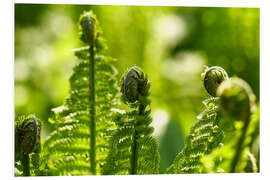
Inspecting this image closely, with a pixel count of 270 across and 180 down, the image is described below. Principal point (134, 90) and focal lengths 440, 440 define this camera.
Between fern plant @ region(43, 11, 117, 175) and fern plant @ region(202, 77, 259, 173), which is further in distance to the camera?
fern plant @ region(43, 11, 117, 175)

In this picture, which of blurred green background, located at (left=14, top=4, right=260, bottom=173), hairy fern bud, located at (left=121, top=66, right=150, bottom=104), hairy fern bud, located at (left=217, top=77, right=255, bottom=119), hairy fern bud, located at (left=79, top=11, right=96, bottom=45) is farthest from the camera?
blurred green background, located at (left=14, top=4, right=260, bottom=173)

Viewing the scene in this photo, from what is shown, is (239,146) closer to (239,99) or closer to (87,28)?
(239,99)

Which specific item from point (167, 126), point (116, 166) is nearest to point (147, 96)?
point (116, 166)

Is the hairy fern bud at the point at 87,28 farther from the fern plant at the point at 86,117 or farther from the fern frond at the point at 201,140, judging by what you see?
the fern frond at the point at 201,140

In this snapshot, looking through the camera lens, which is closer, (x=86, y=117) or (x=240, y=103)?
(x=240, y=103)

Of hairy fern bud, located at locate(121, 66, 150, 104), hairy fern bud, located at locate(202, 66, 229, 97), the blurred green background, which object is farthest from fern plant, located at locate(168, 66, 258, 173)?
the blurred green background

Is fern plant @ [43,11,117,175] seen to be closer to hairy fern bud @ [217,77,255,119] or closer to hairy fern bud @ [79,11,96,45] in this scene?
hairy fern bud @ [79,11,96,45]

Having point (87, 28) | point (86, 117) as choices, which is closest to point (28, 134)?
point (86, 117)
